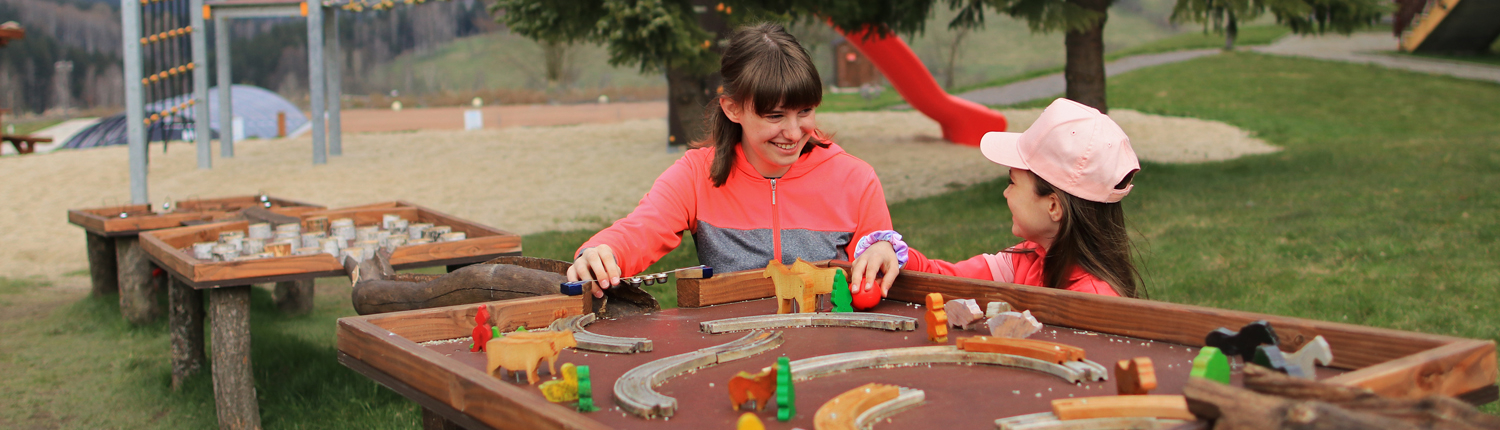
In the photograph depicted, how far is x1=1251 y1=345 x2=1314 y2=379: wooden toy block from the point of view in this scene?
4.11 ft

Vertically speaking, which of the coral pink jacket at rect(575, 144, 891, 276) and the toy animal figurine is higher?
the coral pink jacket at rect(575, 144, 891, 276)

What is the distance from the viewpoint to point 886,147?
1399 cm

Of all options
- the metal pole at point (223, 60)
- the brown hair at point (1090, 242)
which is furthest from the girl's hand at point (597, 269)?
the metal pole at point (223, 60)

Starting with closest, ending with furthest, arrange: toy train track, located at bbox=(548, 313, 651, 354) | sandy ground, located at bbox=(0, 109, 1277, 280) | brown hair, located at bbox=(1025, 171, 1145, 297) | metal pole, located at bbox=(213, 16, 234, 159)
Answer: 1. toy train track, located at bbox=(548, 313, 651, 354)
2. brown hair, located at bbox=(1025, 171, 1145, 297)
3. sandy ground, located at bbox=(0, 109, 1277, 280)
4. metal pole, located at bbox=(213, 16, 234, 159)

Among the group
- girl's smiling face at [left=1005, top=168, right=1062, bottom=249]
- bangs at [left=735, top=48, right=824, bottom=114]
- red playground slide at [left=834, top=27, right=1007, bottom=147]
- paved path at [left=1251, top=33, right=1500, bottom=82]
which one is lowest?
girl's smiling face at [left=1005, top=168, right=1062, bottom=249]

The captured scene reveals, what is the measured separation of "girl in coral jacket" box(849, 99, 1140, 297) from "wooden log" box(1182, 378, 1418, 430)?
3.36 feet

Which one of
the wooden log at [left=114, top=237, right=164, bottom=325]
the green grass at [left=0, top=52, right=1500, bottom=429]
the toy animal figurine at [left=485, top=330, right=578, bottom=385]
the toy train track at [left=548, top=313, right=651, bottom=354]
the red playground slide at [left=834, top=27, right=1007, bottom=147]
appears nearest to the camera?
the toy animal figurine at [left=485, top=330, right=578, bottom=385]

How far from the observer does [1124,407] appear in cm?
120

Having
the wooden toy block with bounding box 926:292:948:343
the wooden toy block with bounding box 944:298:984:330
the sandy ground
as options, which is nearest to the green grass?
the sandy ground

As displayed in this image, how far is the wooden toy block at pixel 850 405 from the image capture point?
1204mm

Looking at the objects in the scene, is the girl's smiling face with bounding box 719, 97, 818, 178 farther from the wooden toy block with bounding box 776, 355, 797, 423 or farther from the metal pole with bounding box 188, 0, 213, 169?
the metal pole with bounding box 188, 0, 213, 169

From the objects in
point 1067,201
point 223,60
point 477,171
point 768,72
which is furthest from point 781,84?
point 223,60

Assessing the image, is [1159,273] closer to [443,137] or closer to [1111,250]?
[1111,250]

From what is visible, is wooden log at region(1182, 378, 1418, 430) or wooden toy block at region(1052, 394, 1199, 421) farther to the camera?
wooden toy block at region(1052, 394, 1199, 421)
